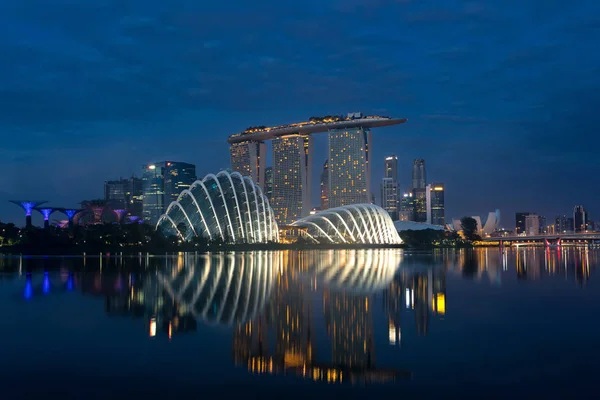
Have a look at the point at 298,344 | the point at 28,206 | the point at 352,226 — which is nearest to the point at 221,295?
the point at 298,344

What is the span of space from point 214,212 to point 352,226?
1668 inches

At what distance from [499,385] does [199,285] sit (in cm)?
2274

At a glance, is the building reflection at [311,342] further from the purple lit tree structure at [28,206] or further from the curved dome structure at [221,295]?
the purple lit tree structure at [28,206]

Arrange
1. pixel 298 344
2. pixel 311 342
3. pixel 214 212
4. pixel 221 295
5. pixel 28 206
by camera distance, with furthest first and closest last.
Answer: pixel 28 206 → pixel 214 212 → pixel 221 295 → pixel 311 342 → pixel 298 344

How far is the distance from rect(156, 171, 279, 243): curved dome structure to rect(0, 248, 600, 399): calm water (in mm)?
81571

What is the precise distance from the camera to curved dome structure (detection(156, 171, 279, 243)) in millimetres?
110500

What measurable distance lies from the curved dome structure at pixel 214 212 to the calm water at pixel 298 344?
81571 mm

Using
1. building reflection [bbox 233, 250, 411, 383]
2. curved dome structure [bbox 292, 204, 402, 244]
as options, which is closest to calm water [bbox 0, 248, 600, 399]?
building reflection [bbox 233, 250, 411, 383]

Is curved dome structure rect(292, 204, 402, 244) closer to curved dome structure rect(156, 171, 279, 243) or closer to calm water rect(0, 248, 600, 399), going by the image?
curved dome structure rect(156, 171, 279, 243)

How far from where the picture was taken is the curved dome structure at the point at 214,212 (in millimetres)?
110500

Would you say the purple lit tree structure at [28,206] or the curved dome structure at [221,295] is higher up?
the purple lit tree structure at [28,206]

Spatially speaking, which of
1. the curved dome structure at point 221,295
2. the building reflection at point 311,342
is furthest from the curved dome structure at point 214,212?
the building reflection at point 311,342

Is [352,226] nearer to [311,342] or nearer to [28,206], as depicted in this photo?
[28,206]

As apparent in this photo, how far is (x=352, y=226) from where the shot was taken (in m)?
142
